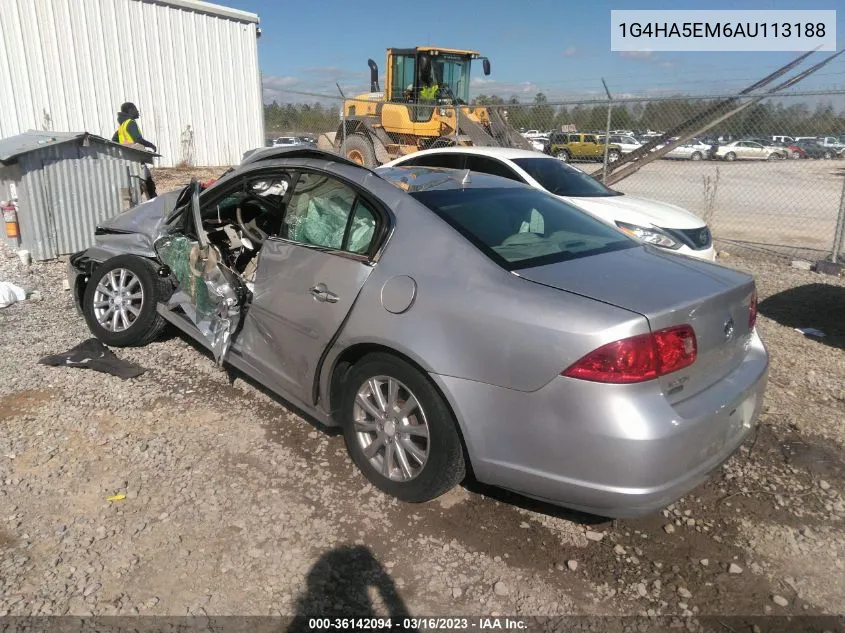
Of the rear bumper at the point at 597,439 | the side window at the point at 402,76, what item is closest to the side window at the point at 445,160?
the rear bumper at the point at 597,439

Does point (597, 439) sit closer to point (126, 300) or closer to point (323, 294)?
point (323, 294)

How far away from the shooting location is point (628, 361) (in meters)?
2.30

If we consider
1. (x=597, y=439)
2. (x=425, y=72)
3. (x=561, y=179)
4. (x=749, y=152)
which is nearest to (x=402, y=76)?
(x=425, y=72)

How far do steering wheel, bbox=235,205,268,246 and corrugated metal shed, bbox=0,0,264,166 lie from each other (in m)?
10.6

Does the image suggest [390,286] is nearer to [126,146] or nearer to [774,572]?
[774,572]

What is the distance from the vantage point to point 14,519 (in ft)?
9.39

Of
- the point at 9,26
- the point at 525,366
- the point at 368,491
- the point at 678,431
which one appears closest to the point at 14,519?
the point at 368,491

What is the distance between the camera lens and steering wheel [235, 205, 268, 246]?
14.4ft

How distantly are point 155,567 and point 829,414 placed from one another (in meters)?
4.13

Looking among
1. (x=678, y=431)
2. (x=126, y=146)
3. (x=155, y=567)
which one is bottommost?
(x=155, y=567)

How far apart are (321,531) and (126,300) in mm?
2713

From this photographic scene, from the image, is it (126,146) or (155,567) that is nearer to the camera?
(155,567)

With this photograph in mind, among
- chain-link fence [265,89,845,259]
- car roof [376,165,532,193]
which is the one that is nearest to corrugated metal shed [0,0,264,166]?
chain-link fence [265,89,845,259]

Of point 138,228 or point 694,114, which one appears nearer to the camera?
point 138,228
